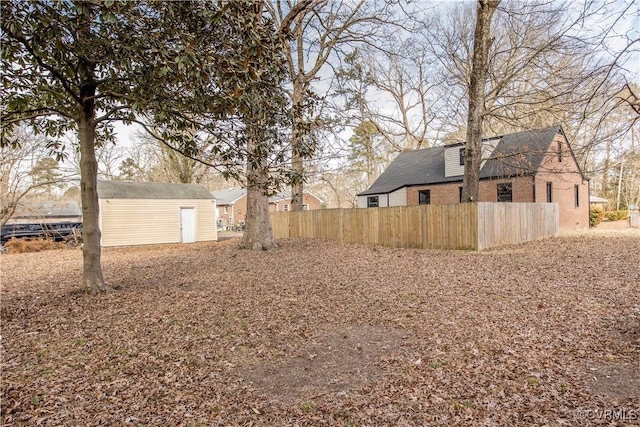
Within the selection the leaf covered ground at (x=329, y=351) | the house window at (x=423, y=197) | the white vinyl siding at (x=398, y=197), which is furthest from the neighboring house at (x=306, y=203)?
the leaf covered ground at (x=329, y=351)

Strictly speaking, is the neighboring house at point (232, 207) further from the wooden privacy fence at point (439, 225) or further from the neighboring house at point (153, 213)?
the wooden privacy fence at point (439, 225)

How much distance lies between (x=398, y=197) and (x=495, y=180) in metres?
5.24

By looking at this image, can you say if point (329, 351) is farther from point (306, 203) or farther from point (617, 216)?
point (306, 203)

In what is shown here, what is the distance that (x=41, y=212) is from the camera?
59.9ft

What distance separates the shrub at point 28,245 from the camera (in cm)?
1561

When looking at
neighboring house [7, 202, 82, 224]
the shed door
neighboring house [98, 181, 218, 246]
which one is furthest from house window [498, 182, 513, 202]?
neighboring house [7, 202, 82, 224]

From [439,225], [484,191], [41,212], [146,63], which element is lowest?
[439,225]

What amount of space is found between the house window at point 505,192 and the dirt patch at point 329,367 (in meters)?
15.8

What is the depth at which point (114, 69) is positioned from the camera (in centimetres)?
514

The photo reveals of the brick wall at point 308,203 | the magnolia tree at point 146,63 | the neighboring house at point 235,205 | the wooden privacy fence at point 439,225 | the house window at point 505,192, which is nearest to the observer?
the magnolia tree at point 146,63

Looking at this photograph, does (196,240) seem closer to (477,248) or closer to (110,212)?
(110,212)

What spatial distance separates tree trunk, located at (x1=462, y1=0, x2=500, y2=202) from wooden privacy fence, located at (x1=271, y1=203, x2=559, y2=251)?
2.66ft

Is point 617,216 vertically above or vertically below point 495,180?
below

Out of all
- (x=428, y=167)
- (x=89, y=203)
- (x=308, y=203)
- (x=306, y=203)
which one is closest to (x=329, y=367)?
(x=89, y=203)
